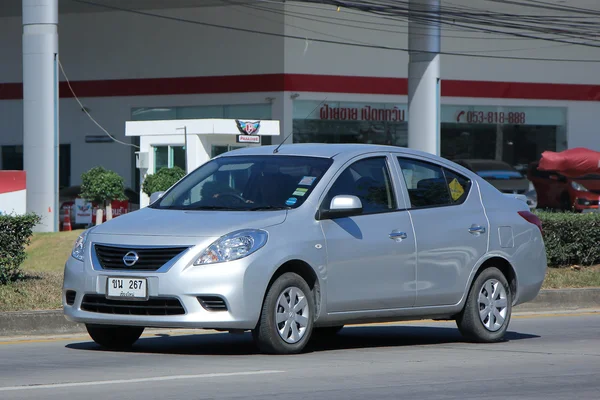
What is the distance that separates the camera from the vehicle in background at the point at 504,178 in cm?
3900

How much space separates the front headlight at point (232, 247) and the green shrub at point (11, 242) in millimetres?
4771

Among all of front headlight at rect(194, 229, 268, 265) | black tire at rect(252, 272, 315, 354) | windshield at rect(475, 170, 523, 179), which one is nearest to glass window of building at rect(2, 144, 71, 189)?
windshield at rect(475, 170, 523, 179)

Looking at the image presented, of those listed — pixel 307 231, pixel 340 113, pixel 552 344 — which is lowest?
pixel 552 344

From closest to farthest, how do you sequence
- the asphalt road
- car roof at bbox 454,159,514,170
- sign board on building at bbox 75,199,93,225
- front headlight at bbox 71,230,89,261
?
1. the asphalt road
2. front headlight at bbox 71,230,89,261
3. sign board on building at bbox 75,199,93,225
4. car roof at bbox 454,159,514,170

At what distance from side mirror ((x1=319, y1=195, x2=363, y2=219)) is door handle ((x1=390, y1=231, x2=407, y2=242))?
1.67ft

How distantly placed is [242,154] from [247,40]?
30.8 m

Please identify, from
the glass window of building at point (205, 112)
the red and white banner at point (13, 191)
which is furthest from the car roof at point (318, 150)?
the glass window of building at point (205, 112)

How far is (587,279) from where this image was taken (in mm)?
16688

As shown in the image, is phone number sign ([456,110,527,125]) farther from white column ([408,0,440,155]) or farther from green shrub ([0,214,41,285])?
green shrub ([0,214,41,285])

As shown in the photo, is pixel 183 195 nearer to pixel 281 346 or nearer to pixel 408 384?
pixel 281 346

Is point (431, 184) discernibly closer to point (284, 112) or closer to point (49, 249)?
point (49, 249)

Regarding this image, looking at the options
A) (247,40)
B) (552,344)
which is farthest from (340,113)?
(552,344)

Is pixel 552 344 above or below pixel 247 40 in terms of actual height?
below

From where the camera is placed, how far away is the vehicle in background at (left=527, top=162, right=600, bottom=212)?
122ft
